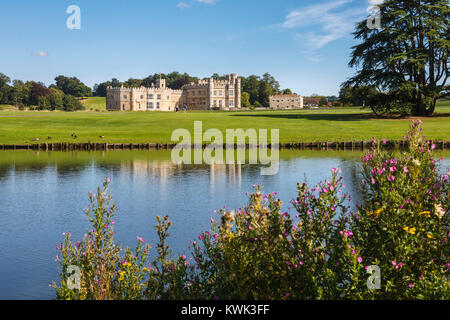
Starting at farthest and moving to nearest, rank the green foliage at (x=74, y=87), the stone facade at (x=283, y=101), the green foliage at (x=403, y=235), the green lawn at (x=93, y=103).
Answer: the green foliage at (x=74, y=87)
the green lawn at (x=93, y=103)
the stone facade at (x=283, y=101)
the green foliage at (x=403, y=235)

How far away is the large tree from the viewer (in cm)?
5150

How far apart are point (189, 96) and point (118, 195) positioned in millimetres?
126795

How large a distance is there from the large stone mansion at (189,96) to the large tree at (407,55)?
265 feet

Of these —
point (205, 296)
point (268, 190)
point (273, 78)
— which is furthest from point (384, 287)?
point (273, 78)

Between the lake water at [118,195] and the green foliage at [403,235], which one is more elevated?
the green foliage at [403,235]

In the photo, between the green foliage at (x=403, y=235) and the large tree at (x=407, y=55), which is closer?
the green foliage at (x=403, y=235)

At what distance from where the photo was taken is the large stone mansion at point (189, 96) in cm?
13625

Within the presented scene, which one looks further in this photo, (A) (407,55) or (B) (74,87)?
(B) (74,87)

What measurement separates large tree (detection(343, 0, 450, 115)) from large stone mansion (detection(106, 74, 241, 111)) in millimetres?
80829

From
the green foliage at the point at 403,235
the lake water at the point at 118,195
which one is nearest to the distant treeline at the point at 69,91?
the lake water at the point at 118,195

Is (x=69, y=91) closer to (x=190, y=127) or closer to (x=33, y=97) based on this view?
(x=33, y=97)

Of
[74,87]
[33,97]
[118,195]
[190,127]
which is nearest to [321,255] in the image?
[118,195]

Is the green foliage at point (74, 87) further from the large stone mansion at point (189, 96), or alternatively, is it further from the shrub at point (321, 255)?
the shrub at point (321, 255)

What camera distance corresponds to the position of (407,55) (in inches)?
2058
